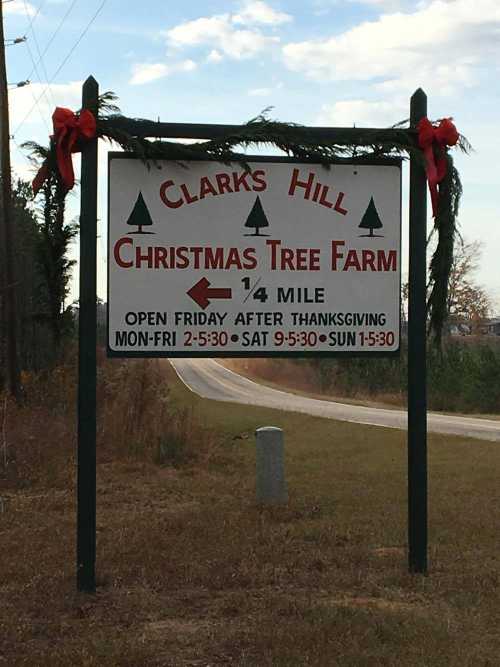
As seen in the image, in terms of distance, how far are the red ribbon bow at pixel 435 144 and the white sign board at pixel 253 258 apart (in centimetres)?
24

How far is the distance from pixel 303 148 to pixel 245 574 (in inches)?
115

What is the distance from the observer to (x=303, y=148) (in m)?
6.05

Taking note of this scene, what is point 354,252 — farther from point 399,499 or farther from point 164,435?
point 164,435

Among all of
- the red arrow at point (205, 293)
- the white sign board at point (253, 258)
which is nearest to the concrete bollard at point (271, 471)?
the white sign board at point (253, 258)

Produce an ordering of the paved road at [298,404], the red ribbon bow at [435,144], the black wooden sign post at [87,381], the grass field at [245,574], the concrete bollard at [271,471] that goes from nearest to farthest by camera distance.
Answer: the grass field at [245,574]
the black wooden sign post at [87,381]
the red ribbon bow at [435,144]
the concrete bollard at [271,471]
the paved road at [298,404]

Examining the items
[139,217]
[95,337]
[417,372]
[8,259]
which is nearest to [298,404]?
[8,259]

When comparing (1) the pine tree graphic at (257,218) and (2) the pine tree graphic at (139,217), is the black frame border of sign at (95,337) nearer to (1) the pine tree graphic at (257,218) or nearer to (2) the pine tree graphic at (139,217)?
(2) the pine tree graphic at (139,217)

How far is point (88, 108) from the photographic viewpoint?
5816 millimetres

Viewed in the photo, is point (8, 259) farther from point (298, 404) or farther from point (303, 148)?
point (298, 404)

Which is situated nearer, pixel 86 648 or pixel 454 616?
pixel 86 648

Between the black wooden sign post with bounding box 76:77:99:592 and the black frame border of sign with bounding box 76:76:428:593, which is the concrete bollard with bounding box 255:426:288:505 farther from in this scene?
the black wooden sign post with bounding box 76:77:99:592

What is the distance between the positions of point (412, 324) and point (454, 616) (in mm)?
1963

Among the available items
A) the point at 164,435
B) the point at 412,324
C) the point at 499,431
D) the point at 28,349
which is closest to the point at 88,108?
the point at 412,324

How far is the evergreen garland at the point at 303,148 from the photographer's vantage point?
5.86 metres
